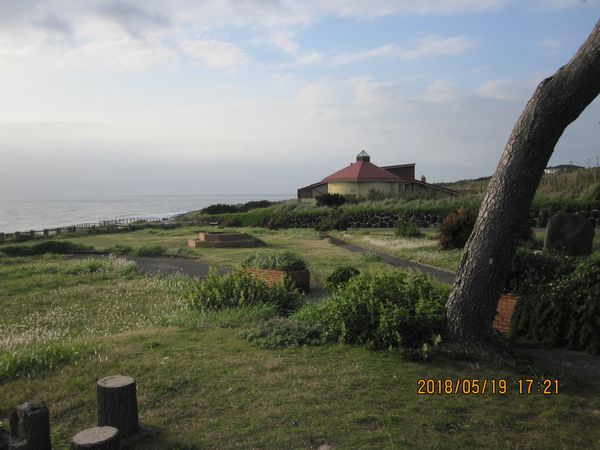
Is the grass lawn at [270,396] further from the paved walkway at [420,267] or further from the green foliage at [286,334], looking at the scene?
the paved walkway at [420,267]

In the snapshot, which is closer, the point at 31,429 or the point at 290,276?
the point at 31,429

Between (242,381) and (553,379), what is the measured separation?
2.83 meters

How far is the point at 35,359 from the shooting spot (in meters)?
5.61

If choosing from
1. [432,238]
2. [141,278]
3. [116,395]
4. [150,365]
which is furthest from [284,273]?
[432,238]

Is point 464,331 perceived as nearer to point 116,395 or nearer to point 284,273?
point 116,395

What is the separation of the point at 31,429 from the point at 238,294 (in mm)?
5243

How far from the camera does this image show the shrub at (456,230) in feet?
54.3

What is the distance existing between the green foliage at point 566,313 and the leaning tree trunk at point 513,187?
109 centimetres

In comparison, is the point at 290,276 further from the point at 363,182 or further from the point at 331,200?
the point at 363,182

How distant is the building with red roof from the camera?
1668 inches

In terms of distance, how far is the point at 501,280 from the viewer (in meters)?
5.48

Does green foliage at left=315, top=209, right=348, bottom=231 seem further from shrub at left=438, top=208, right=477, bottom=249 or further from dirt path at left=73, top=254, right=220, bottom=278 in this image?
shrub at left=438, top=208, right=477, bottom=249
